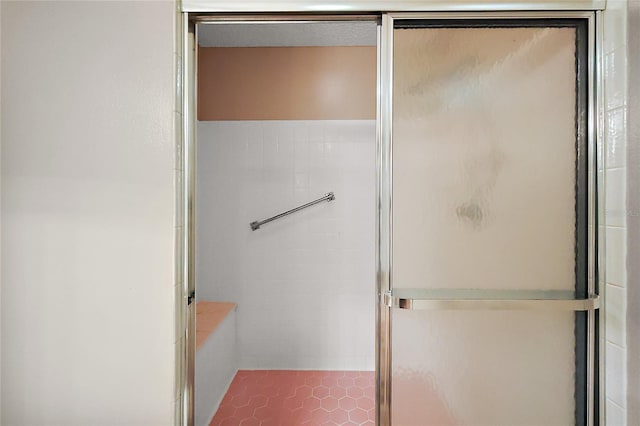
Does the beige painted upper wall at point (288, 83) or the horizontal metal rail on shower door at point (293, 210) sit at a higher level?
the beige painted upper wall at point (288, 83)

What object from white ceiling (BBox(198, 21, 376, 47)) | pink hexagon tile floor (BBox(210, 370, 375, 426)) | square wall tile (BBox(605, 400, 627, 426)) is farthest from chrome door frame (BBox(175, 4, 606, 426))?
white ceiling (BBox(198, 21, 376, 47))

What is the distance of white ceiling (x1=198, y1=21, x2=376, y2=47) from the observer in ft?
6.14

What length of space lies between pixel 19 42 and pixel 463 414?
5.24 ft

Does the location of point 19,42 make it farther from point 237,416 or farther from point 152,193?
point 237,416

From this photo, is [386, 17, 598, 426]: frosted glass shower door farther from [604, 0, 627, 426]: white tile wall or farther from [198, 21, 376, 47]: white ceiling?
[198, 21, 376, 47]: white ceiling

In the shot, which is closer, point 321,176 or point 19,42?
point 19,42

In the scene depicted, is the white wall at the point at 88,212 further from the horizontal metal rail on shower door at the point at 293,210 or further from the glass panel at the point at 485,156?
the horizontal metal rail on shower door at the point at 293,210

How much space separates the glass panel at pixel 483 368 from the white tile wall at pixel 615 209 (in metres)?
0.08

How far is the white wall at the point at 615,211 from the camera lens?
819 millimetres

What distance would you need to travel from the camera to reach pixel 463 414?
89cm

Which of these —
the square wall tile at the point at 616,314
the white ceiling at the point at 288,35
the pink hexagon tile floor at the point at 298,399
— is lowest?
the pink hexagon tile floor at the point at 298,399

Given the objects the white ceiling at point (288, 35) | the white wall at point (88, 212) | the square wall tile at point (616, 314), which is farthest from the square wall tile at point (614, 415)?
the white ceiling at point (288, 35)

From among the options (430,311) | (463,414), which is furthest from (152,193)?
(463,414)

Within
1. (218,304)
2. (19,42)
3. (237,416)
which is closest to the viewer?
(19,42)
